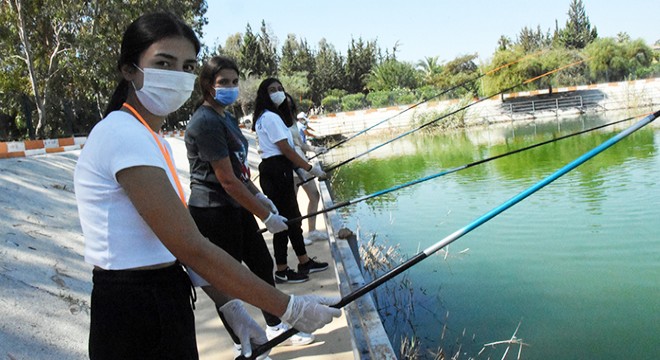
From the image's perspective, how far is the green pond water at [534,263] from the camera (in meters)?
4.41

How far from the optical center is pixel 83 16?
18.8m

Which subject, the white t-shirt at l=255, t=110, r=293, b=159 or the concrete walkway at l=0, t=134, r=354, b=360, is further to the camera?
the white t-shirt at l=255, t=110, r=293, b=159

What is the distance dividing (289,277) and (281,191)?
723 mm

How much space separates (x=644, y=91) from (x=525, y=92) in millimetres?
5590

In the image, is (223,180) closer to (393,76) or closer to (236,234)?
(236,234)

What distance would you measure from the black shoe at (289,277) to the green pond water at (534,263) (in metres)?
0.95

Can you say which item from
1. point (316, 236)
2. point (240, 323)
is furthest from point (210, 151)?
point (316, 236)

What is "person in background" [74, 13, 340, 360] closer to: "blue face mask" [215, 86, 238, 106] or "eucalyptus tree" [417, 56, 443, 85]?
"blue face mask" [215, 86, 238, 106]

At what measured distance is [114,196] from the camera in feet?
4.37

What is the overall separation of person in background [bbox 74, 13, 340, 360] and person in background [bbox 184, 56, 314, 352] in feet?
3.73

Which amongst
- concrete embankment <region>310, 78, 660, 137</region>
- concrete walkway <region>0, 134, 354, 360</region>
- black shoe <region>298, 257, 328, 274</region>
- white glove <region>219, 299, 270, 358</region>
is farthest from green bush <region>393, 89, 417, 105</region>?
white glove <region>219, 299, 270, 358</region>

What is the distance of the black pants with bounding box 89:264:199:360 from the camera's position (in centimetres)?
141

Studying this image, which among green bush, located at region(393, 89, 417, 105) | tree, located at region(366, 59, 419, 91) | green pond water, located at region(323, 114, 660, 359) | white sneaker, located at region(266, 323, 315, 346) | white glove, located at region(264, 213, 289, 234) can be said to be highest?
tree, located at region(366, 59, 419, 91)

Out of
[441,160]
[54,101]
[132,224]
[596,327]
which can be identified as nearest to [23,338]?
[132,224]
